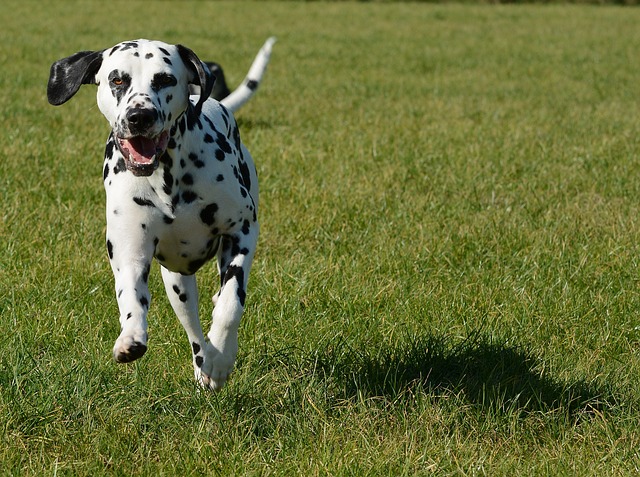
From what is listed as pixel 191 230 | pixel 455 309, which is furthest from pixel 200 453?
pixel 455 309

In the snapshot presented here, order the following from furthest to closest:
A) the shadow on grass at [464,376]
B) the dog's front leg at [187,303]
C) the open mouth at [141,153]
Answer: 1. the dog's front leg at [187,303]
2. the shadow on grass at [464,376]
3. the open mouth at [141,153]

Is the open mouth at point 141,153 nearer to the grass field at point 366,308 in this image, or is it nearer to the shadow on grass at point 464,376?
the grass field at point 366,308

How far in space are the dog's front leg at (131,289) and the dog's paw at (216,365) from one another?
0.32 metres

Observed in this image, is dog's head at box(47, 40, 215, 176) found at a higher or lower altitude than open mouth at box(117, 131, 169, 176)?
higher

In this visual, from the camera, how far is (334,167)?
28.6 ft

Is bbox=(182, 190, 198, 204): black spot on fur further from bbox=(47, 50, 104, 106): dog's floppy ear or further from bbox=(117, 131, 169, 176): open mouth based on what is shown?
bbox=(47, 50, 104, 106): dog's floppy ear

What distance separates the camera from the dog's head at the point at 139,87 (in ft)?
12.4

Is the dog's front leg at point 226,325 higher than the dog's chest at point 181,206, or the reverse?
the dog's chest at point 181,206

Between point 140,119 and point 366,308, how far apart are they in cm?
213

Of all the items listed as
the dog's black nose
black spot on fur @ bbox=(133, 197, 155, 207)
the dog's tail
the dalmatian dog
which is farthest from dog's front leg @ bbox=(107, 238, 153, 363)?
the dog's tail

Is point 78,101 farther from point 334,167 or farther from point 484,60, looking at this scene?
point 484,60

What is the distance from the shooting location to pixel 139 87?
3.90m

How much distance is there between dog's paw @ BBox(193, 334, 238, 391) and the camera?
13.1 ft

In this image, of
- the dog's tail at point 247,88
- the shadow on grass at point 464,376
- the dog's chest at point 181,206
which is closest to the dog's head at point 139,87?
the dog's chest at point 181,206
